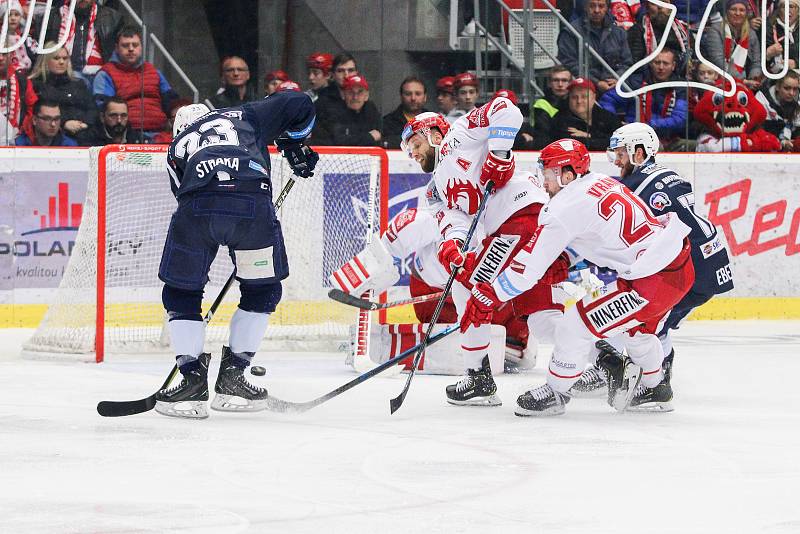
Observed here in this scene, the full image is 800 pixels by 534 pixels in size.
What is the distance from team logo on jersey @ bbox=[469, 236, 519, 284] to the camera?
4984 mm

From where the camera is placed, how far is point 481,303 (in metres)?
4.54

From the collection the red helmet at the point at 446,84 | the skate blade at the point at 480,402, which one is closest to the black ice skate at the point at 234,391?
the skate blade at the point at 480,402

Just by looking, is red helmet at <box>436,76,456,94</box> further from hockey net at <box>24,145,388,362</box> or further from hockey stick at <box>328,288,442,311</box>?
A: hockey stick at <box>328,288,442,311</box>

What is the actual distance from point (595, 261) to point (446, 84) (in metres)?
3.61

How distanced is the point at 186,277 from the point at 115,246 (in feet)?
6.97

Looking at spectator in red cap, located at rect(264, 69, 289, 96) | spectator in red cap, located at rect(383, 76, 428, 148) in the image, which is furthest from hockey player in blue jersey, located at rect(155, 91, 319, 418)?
spectator in red cap, located at rect(383, 76, 428, 148)

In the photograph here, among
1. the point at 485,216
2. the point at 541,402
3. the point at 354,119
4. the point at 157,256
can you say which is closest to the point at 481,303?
the point at 541,402

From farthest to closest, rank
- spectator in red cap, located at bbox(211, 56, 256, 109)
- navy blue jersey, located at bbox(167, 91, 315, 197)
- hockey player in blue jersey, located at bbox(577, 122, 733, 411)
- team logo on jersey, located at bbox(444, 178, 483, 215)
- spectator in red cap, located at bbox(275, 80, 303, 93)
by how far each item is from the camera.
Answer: spectator in red cap, located at bbox(211, 56, 256, 109) < spectator in red cap, located at bbox(275, 80, 303, 93) < hockey player in blue jersey, located at bbox(577, 122, 733, 411) < team logo on jersey, located at bbox(444, 178, 483, 215) < navy blue jersey, located at bbox(167, 91, 315, 197)

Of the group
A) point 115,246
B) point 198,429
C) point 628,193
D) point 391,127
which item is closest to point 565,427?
point 628,193

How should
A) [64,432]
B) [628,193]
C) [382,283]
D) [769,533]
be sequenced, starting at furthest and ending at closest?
[382,283]
[628,193]
[64,432]
[769,533]

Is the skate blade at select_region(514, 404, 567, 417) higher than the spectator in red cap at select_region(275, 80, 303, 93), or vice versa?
the spectator in red cap at select_region(275, 80, 303, 93)

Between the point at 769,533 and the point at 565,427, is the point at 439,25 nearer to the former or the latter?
the point at 565,427

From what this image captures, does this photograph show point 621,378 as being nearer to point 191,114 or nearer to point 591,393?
point 591,393

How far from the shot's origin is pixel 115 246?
250 inches
